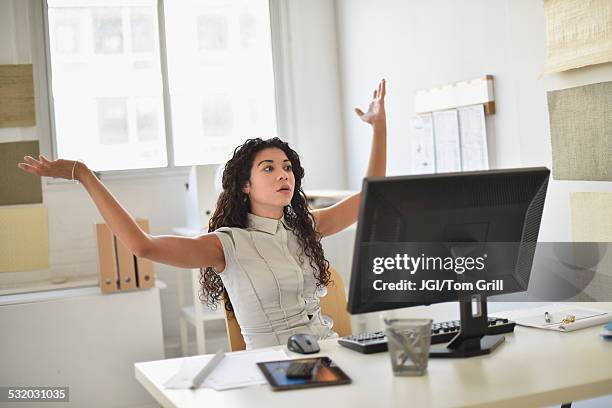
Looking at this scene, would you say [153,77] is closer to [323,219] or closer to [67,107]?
[67,107]

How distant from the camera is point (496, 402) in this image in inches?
59.2

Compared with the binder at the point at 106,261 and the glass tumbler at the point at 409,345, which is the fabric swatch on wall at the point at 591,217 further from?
the binder at the point at 106,261

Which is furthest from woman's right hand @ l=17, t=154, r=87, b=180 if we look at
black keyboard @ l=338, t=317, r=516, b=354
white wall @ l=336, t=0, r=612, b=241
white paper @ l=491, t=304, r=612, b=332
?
white wall @ l=336, t=0, r=612, b=241

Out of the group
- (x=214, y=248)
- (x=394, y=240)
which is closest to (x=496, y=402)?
(x=394, y=240)

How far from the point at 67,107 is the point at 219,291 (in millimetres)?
2357

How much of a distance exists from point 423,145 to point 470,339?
2.14 metres

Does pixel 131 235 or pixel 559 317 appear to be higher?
pixel 131 235

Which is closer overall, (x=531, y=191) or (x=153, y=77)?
(x=531, y=191)

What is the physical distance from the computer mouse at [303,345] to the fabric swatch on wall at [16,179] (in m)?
2.74

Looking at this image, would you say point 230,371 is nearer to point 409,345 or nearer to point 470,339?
point 409,345

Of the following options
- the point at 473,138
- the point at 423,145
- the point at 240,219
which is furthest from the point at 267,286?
the point at 423,145

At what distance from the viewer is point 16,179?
13.9ft

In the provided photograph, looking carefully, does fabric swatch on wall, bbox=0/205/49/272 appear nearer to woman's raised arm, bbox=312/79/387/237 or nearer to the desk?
woman's raised arm, bbox=312/79/387/237

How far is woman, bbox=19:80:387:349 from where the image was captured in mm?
2367
